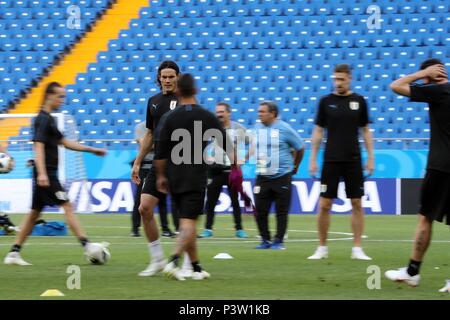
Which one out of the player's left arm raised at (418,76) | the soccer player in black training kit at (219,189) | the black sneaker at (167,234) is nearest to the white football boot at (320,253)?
the player's left arm raised at (418,76)

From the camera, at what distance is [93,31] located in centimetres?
3353

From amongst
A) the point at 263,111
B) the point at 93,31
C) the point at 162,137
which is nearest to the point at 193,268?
the point at 162,137

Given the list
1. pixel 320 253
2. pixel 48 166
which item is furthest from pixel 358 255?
pixel 48 166

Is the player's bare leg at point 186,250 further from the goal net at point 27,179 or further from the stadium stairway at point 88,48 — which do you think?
the stadium stairway at point 88,48

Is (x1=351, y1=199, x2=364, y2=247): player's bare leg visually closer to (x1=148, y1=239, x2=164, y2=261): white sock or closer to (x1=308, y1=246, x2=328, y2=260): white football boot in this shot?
(x1=308, y1=246, x2=328, y2=260): white football boot

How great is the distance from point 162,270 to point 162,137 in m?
1.69

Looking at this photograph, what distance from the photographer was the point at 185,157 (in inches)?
387

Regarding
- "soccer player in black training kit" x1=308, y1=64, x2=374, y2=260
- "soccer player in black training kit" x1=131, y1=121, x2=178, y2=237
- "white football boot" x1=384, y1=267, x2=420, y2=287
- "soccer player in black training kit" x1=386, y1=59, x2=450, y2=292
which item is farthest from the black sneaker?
"soccer player in black training kit" x1=386, y1=59, x2=450, y2=292

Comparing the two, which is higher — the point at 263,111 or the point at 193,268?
the point at 263,111

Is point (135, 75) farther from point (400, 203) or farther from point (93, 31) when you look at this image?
point (400, 203)

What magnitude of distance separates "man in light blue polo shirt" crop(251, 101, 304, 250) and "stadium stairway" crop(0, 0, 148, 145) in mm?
18130

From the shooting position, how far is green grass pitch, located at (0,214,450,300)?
8.80 m

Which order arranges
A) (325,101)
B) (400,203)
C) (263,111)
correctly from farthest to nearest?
1. (400,203)
2. (263,111)
3. (325,101)

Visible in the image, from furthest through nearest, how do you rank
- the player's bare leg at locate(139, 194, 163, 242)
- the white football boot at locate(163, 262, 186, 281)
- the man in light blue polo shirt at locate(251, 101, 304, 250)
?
the man in light blue polo shirt at locate(251, 101, 304, 250), the player's bare leg at locate(139, 194, 163, 242), the white football boot at locate(163, 262, 186, 281)
